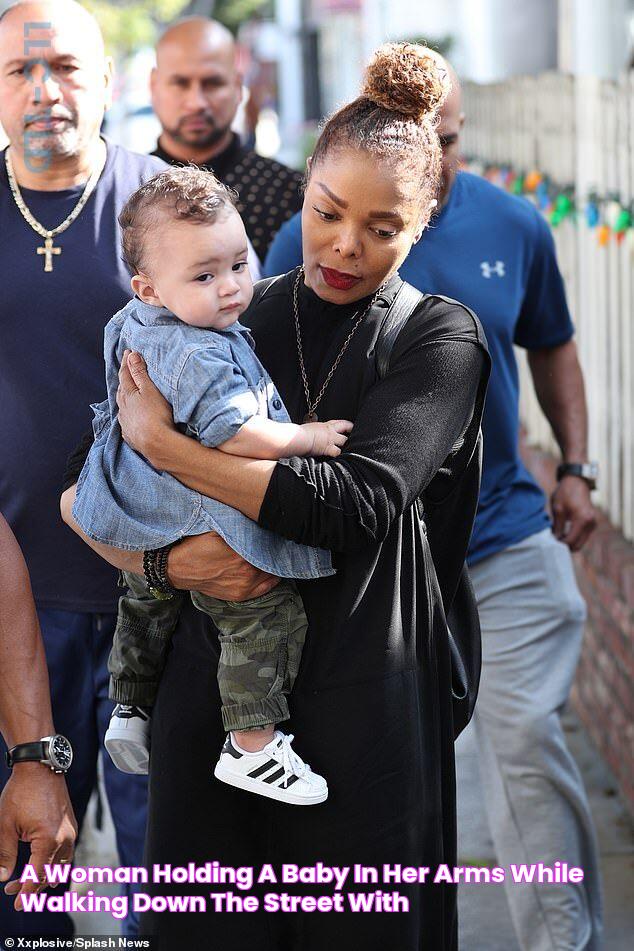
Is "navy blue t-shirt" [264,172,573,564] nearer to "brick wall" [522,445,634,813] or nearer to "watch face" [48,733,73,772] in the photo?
"brick wall" [522,445,634,813]

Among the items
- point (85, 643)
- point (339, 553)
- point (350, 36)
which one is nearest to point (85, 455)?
point (339, 553)

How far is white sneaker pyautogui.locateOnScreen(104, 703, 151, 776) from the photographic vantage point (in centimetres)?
270

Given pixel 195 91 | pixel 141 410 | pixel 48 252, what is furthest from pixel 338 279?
pixel 195 91

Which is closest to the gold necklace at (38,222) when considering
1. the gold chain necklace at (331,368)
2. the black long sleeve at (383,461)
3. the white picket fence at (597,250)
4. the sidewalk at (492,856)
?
the gold chain necklace at (331,368)

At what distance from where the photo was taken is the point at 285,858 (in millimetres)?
2494

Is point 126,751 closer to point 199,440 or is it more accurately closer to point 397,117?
point 199,440

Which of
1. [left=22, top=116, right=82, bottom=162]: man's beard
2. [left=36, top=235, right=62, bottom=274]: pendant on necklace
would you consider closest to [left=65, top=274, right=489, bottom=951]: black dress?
[left=36, top=235, right=62, bottom=274]: pendant on necklace

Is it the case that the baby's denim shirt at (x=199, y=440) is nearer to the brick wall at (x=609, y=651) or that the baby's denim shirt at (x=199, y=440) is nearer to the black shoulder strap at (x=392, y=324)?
the black shoulder strap at (x=392, y=324)

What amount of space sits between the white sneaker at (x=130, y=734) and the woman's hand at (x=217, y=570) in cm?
41

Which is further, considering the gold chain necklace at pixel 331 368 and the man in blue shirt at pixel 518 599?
the man in blue shirt at pixel 518 599

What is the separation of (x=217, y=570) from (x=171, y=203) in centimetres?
63

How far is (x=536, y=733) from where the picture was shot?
145 inches

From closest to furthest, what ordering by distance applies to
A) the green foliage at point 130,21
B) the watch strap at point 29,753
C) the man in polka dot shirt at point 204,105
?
the watch strap at point 29,753, the man in polka dot shirt at point 204,105, the green foliage at point 130,21

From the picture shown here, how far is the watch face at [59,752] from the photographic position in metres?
2.67
